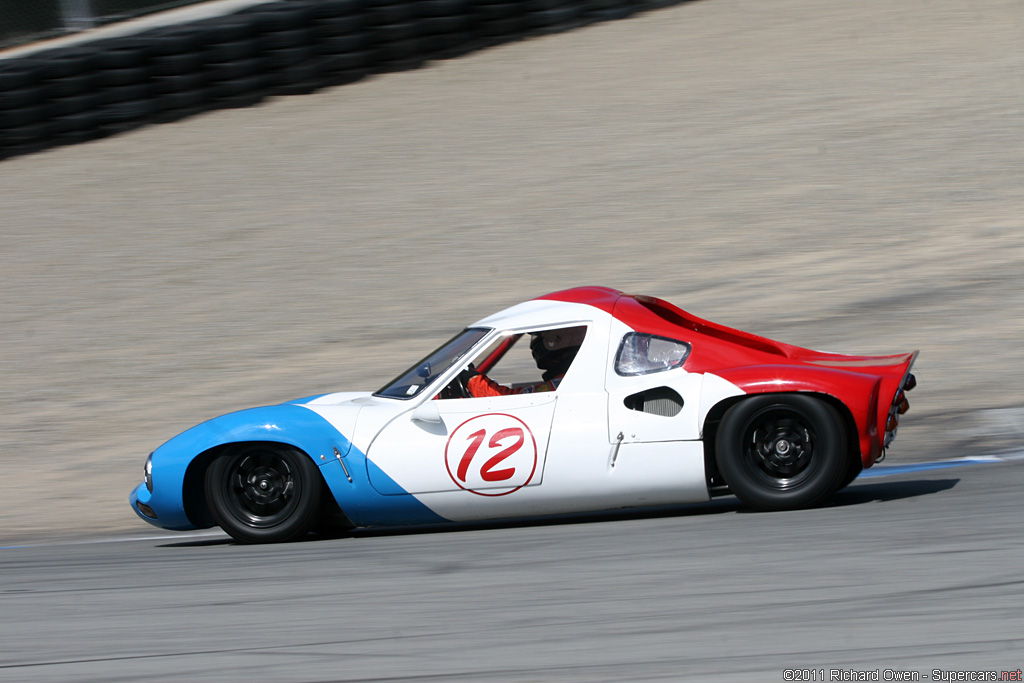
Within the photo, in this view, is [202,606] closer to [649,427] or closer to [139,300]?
[649,427]

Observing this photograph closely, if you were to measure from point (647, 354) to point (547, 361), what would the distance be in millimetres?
515

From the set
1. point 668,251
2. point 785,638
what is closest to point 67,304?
point 668,251

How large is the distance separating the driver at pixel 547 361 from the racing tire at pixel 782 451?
0.84 meters

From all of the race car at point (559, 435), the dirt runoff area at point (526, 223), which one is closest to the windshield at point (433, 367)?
the race car at point (559, 435)

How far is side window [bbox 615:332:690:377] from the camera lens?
603 centimetres

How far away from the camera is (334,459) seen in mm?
6113

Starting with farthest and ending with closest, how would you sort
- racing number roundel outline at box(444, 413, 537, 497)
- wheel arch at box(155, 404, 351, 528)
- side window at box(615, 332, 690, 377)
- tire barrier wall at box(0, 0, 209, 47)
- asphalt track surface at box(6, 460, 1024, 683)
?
tire barrier wall at box(0, 0, 209, 47) < wheel arch at box(155, 404, 351, 528) < side window at box(615, 332, 690, 377) < racing number roundel outline at box(444, 413, 537, 497) < asphalt track surface at box(6, 460, 1024, 683)

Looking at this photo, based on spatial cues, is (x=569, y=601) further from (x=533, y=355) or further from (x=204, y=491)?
(x=204, y=491)

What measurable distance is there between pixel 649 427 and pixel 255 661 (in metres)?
2.28

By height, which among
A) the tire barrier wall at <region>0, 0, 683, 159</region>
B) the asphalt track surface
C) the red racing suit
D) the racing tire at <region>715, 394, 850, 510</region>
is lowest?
the asphalt track surface

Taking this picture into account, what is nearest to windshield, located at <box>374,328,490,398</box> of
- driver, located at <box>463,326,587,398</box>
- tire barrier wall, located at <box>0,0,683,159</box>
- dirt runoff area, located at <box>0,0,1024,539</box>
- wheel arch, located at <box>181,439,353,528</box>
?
driver, located at <box>463,326,587,398</box>

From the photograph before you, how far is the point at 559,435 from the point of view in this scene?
5.91 meters

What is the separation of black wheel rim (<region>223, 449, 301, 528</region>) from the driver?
41.0 inches

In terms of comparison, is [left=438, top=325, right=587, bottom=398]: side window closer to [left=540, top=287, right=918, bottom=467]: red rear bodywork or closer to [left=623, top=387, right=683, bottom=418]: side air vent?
[left=540, top=287, right=918, bottom=467]: red rear bodywork
